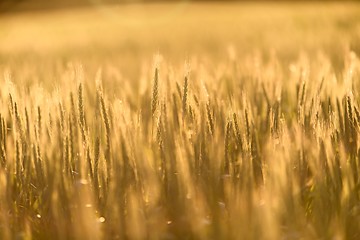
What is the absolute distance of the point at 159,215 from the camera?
1055 mm

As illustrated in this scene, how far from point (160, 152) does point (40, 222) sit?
28 cm

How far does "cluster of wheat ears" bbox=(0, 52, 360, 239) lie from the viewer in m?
1.00

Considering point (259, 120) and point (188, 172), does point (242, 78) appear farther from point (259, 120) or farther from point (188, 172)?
point (188, 172)

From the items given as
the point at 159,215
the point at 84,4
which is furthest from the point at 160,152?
Answer: the point at 84,4

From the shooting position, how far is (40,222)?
1135 mm

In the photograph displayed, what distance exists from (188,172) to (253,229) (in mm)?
219

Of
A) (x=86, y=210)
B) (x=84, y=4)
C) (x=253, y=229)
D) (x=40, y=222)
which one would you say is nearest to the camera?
(x=253, y=229)

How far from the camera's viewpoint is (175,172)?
114 cm

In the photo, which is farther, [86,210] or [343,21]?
[343,21]

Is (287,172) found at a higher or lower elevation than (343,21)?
lower

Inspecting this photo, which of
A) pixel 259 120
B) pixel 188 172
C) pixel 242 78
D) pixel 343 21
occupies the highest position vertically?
pixel 343 21

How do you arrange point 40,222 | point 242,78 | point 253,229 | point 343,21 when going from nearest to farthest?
1. point 253,229
2. point 40,222
3. point 242,78
4. point 343,21

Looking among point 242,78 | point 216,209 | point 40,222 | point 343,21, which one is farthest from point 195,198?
point 343,21

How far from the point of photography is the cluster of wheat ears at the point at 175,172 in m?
1.00
